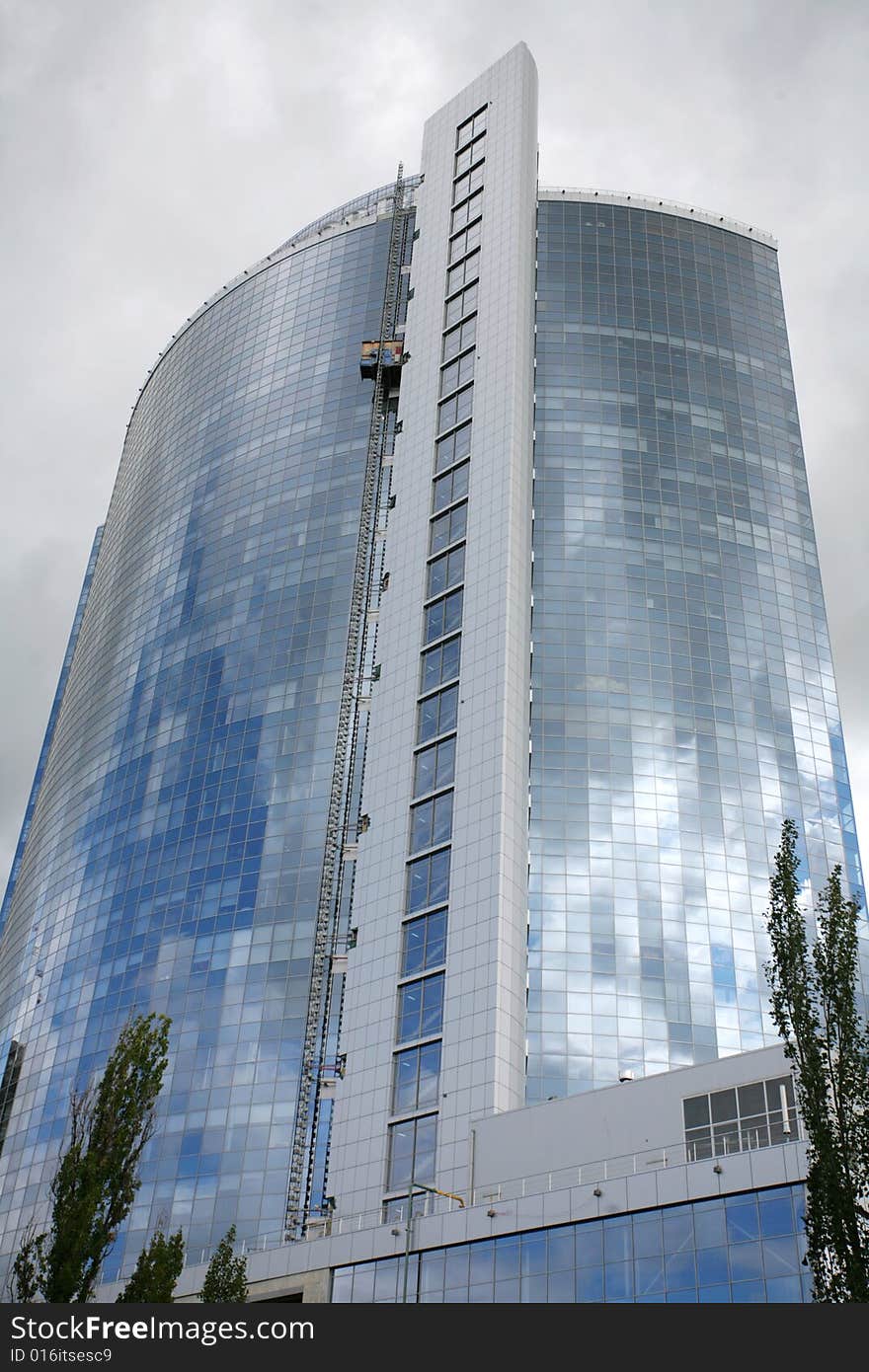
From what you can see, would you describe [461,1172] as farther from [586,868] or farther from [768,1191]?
[586,868]

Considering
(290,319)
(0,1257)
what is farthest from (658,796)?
(290,319)

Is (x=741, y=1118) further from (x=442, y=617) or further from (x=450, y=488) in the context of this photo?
(x=450, y=488)

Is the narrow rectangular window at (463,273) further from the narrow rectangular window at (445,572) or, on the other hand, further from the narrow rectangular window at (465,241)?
the narrow rectangular window at (445,572)

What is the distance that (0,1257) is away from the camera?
106 metres

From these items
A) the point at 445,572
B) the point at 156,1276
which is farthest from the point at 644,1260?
the point at 445,572

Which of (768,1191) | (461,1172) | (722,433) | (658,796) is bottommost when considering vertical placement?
(768,1191)

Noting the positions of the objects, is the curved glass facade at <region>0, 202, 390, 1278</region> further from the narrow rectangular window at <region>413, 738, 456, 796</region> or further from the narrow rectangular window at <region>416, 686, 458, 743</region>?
the narrow rectangular window at <region>413, 738, 456, 796</region>

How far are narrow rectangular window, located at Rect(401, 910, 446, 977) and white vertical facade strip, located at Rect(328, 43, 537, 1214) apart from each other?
70 centimetres

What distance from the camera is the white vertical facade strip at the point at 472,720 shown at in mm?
75438

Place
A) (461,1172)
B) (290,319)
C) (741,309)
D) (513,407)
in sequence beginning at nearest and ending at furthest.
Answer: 1. (461,1172)
2. (513,407)
3. (741,309)
4. (290,319)

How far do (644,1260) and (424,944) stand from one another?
31.9 meters

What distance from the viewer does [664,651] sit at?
11312 cm

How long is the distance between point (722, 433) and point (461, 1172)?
83730 mm

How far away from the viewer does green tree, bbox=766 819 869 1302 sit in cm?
3434
